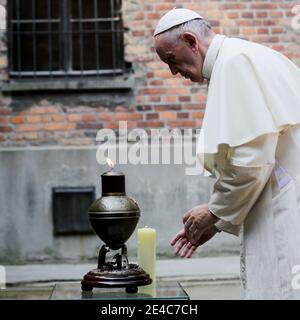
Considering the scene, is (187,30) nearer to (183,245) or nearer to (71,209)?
(183,245)

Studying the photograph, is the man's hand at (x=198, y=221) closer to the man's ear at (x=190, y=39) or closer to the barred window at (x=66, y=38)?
the man's ear at (x=190, y=39)

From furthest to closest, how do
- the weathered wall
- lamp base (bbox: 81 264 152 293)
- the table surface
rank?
the weathered wall → lamp base (bbox: 81 264 152 293) → the table surface

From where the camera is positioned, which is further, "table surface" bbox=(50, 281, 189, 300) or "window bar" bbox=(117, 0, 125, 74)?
"window bar" bbox=(117, 0, 125, 74)

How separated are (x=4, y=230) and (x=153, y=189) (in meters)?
1.42

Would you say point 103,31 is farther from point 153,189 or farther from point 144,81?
point 153,189

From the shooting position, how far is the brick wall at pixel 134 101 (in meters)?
7.93

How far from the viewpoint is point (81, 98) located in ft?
26.2

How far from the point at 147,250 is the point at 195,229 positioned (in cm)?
44

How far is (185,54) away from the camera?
3.21 meters

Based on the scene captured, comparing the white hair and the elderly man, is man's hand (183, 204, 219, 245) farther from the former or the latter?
the white hair
